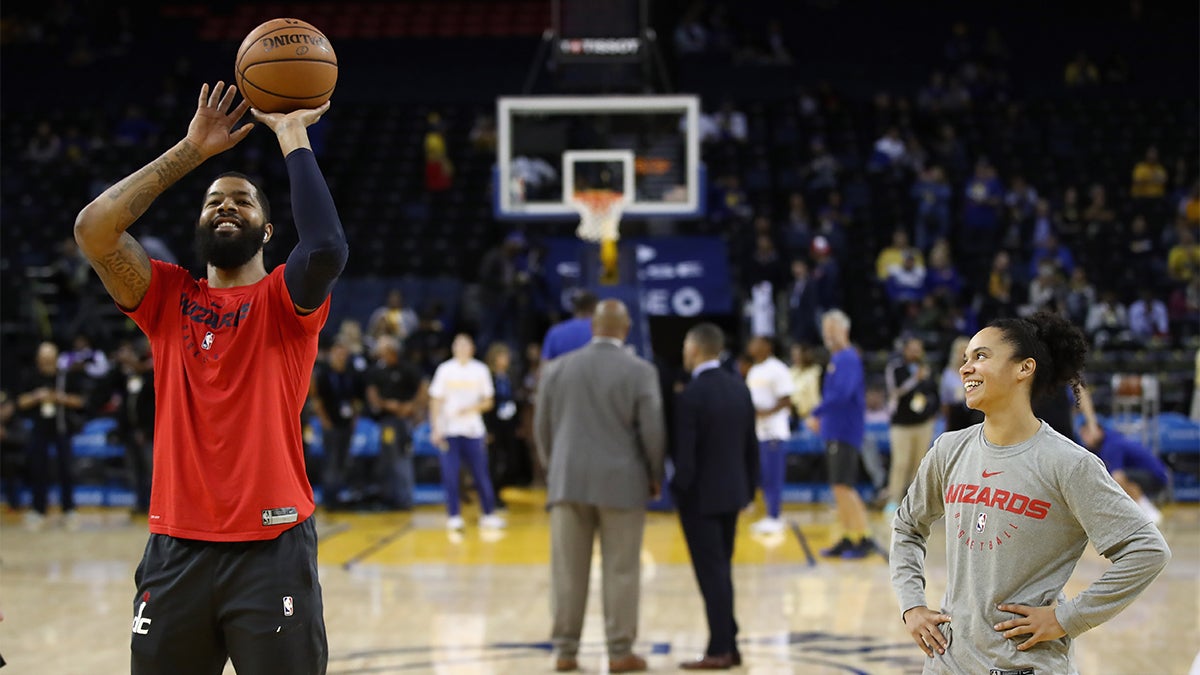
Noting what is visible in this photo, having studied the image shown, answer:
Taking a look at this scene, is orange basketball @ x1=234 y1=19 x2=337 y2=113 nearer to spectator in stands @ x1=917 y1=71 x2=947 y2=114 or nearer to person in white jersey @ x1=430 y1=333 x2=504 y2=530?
person in white jersey @ x1=430 y1=333 x2=504 y2=530

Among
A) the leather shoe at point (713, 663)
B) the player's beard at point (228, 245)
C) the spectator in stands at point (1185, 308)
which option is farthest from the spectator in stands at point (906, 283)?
the player's beard at point (228, 245)

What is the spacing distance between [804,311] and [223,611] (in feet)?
44.1

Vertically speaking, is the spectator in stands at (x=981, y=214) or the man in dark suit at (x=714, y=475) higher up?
the spectator in stands at (x=981, y=214)

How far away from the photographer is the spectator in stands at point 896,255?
56.9 ft

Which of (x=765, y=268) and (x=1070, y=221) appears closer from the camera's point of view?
(x=765, y=268)

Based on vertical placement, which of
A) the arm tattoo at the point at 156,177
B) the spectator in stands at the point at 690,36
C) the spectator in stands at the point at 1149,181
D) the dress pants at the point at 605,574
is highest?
the spectator in stands at the point at 690,36

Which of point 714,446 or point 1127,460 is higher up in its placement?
point 714,446

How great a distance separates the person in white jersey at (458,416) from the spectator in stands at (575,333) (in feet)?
7.64

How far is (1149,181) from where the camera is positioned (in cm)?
1930

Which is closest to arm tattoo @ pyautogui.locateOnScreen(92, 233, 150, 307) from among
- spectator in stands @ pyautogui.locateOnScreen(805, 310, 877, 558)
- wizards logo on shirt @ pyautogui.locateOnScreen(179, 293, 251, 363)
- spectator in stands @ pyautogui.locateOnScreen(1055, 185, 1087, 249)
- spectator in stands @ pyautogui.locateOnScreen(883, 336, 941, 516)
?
wizards logo on shirt @ pyautogui.locateOnScreen(179, 293, 251, 363)

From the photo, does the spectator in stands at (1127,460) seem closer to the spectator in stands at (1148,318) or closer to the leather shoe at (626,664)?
the leather shoe at (626,664)

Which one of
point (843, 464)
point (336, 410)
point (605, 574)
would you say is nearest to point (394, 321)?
point (336, 410)

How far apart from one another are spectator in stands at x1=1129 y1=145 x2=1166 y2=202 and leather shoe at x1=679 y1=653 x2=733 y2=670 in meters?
→ 14.6

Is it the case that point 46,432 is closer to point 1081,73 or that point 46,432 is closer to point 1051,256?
point 1051,256
